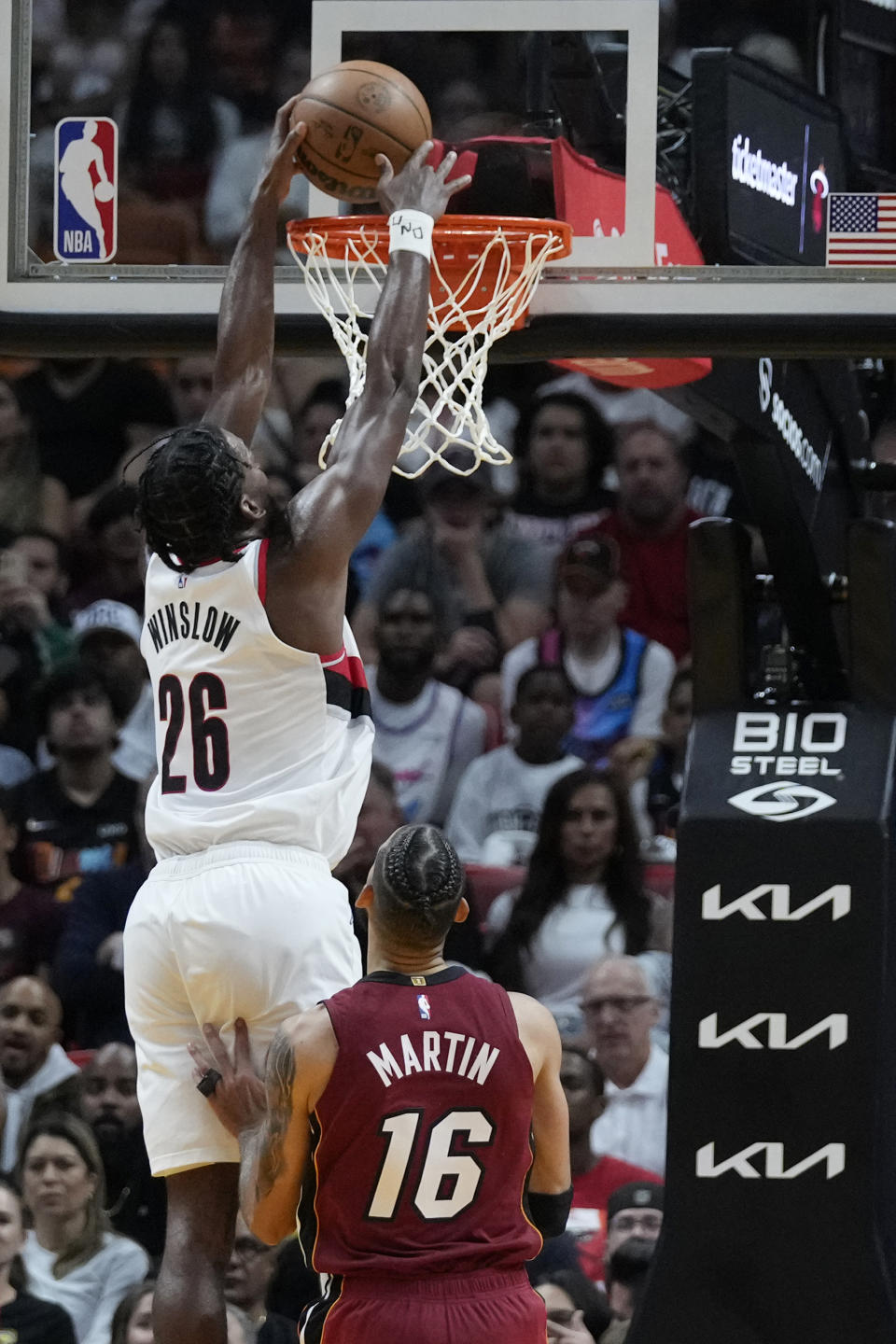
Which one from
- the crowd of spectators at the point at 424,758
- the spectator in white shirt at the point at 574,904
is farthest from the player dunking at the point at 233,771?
the spectator in white shirt at the point at 574,904

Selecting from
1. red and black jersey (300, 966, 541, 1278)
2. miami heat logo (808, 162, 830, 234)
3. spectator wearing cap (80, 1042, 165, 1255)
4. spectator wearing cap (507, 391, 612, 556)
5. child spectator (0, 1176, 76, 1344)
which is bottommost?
child spectator (0, 1176, 76, 1344)

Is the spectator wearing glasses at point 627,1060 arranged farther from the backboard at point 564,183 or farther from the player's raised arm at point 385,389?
the player's raised arm at point 385,389

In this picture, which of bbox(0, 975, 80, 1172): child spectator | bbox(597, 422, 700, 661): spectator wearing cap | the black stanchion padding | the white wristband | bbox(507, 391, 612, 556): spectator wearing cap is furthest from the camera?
bbox(507, 391, 612, 556): spectator wearing cap

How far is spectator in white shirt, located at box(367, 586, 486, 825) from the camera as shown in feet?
23.7

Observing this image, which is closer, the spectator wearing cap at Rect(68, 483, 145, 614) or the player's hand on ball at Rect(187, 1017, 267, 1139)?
the player's hand on ball at Rect(187, 1017, 267, 1139)

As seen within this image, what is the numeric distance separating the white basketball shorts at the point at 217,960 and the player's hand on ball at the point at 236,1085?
0.06 feet

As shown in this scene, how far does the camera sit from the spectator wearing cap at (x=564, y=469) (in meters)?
7.49

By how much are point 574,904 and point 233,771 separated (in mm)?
3356

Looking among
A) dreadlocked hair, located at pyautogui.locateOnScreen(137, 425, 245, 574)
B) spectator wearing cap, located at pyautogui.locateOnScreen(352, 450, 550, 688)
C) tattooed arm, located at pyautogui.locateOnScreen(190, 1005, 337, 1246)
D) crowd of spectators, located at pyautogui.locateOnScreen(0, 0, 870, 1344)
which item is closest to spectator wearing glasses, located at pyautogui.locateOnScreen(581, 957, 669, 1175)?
crowd of spectators, located at pyautogui.locateOnScreen(0, 0, 870, 1344)

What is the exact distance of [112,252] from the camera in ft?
15.0

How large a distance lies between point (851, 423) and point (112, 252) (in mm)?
2328

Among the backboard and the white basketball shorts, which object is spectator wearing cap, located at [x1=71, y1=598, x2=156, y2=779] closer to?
the backboard

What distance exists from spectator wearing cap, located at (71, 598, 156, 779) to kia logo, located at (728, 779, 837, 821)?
120 inches

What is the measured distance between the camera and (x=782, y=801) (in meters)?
4.92
